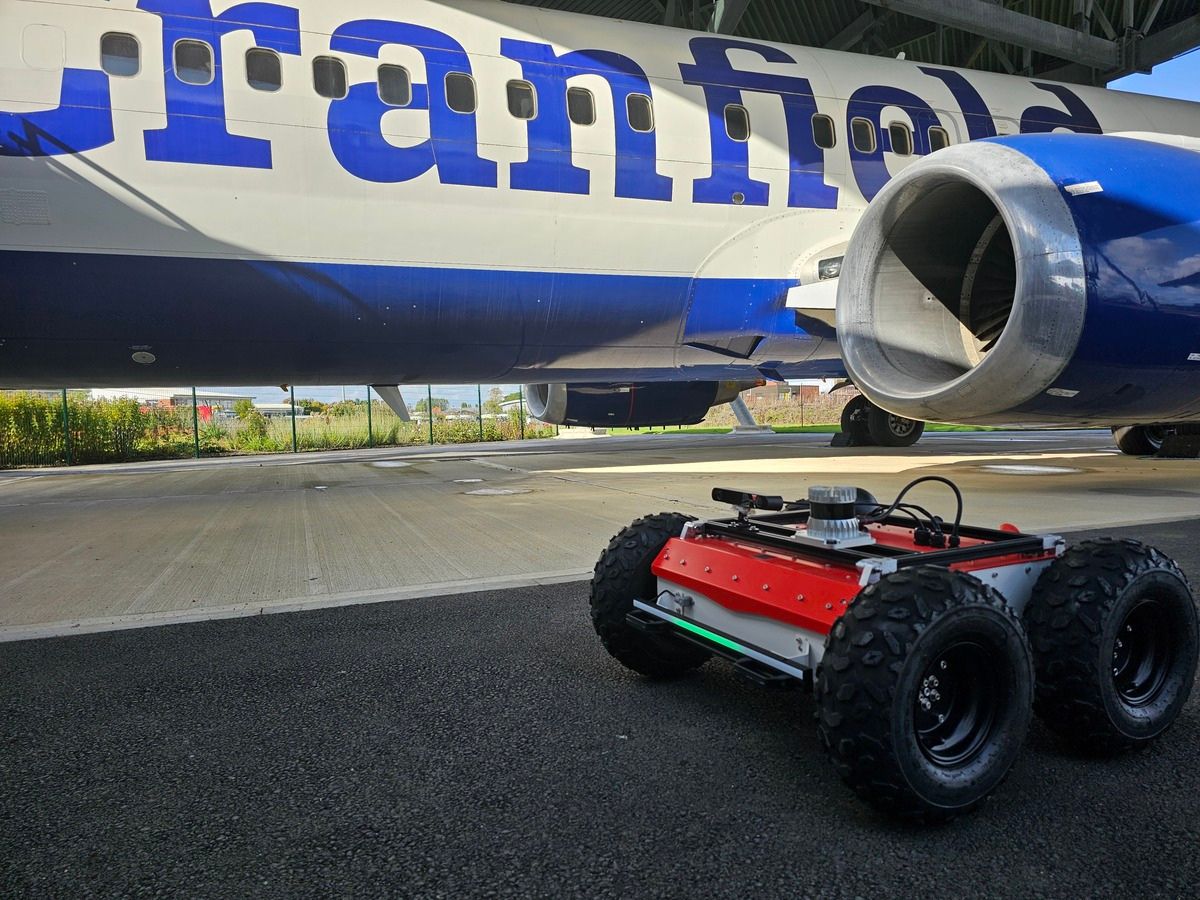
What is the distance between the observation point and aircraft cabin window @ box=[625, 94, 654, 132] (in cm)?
685

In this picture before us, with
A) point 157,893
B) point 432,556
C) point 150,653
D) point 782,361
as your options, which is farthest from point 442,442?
point 157,893

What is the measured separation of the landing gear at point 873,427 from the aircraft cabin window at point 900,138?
5704 mm

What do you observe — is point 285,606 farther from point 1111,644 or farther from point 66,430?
point 66,430

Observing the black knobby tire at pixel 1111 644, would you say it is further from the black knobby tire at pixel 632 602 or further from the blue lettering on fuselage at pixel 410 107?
the blue lettering on fuselage at pixel 410 107

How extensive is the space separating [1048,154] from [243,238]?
17.9ft

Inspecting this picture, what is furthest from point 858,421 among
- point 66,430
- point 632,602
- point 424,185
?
point 66,430

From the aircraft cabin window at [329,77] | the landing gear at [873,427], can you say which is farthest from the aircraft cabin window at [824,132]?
the landing gear at [873,427]

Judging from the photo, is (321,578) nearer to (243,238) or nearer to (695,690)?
(695,690)

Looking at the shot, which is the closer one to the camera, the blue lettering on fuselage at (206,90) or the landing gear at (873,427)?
the blue lettering on fuselage at (206,90)

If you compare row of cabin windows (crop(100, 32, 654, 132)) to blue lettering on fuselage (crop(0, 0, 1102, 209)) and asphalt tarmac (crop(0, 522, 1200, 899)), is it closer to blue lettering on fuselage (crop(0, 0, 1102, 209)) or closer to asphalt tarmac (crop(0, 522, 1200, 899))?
blue lettering on fuselage (crop(0, 0, 1102, 209))

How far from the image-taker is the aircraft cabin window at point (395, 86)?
19.9ft

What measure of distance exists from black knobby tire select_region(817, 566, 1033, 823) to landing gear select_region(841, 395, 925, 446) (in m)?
11.9

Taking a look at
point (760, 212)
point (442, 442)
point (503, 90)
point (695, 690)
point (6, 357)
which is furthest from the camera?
point (442, 442)

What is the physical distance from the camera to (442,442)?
79.6 ft
